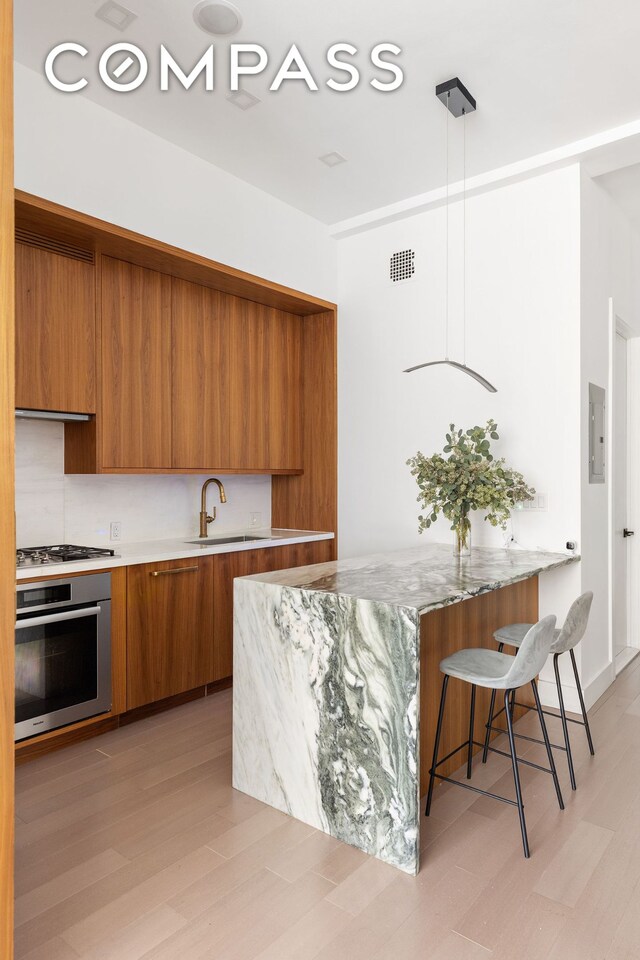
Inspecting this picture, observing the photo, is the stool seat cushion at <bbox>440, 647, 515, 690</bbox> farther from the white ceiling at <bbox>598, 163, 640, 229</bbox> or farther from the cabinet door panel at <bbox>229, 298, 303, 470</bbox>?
the white ceiling at <bbox>598, 163, 640, 229</bbox>

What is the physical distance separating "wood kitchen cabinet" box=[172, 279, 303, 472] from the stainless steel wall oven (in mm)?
1059

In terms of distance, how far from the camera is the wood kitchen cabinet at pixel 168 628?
3.27 meters

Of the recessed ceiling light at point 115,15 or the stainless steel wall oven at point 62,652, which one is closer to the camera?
the recessed ceiling light at point 115,15

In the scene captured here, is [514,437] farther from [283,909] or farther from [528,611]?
[283,909]

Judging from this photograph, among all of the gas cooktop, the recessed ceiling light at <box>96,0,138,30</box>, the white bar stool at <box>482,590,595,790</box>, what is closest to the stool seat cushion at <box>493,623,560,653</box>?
the white bar stool at <box>482,590,595,790</box>

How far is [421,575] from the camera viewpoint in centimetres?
276

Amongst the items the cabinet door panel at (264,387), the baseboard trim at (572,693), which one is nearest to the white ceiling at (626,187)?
the cabinet door panel at (264,387)

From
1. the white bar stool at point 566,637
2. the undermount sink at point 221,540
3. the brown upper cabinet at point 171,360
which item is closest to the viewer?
the white bar stool at point 566,637

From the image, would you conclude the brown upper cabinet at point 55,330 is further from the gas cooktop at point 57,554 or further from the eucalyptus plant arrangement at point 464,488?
the eucalyptus plant arrangement at point 464,488

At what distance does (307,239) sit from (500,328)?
1544 mm

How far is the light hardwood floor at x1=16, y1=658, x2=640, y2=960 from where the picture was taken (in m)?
1.79

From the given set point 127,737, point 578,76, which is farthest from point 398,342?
point 127,737

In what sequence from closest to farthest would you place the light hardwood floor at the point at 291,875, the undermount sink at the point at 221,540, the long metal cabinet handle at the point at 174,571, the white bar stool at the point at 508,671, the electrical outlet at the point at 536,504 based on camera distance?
the light hardwood floor at the point at 291,875 < the white bar stool at the point at 508,671 < the long metal cabinet handle at the point at 174,571 < the electrical outlet at the point at 536,504 < the undermount sink at the point at 221,540

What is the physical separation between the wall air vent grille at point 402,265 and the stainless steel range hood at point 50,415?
2.31 m
